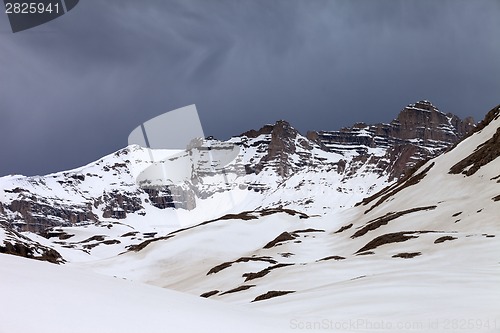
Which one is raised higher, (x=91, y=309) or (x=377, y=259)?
Answer: (x=91, y=309)

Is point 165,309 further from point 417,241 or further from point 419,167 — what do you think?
point 419,167

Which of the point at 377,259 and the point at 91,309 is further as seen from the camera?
the point at 377,259

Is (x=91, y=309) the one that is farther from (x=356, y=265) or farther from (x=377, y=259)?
(x=377, y=259)

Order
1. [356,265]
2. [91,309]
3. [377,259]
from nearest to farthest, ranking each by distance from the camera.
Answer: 1. [91,309]
2. [356,265]
3. [377,259]

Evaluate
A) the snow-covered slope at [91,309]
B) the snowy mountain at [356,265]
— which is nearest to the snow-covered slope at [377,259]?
the snowy mountain at [356,265]

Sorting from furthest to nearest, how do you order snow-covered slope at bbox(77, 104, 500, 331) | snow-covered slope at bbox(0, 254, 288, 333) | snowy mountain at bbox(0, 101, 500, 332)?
snow-covered slope at bbox(77, 104, 500, 331), snowy mountain at bbox(0, 101, 500, 332), snow-covered slope at bbox(0, 254, 288, 333)

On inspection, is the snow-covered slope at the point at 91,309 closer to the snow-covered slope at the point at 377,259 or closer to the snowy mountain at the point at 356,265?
the snowy mountain at the point at 356,265

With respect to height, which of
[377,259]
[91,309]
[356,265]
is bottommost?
[377,259]

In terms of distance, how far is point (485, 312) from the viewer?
31.6 ft

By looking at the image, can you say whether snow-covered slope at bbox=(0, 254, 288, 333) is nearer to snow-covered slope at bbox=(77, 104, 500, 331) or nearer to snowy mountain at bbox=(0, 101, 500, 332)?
snowy mountain at bbox=(0, 101, 500, 332)

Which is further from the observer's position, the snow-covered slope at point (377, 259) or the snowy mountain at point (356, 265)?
the snow-covered slope at point (377, 259)

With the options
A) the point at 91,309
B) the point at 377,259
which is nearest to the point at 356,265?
the point at 377,259

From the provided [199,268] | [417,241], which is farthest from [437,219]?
[199,268]

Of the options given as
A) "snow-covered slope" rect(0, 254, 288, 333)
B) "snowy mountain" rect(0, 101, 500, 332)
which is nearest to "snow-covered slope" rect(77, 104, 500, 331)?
"snowy mountain" rect(0, 101, 500, 332)
